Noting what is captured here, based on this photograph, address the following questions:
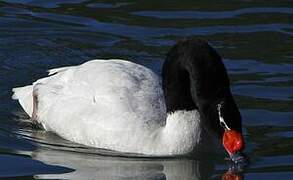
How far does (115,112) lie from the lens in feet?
34.8

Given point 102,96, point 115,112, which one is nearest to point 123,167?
point 115,112

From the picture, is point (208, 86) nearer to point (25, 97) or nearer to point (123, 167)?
point (123, 167)

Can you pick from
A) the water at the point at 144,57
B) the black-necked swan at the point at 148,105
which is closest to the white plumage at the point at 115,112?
the black-necked swan at the point at 148,105

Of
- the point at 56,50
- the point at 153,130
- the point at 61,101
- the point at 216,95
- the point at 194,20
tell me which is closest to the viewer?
the point at 216,95

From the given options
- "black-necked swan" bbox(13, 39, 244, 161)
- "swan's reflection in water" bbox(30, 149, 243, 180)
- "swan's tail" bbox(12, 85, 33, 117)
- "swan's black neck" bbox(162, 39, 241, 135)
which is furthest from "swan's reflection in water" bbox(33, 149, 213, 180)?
"swan's tail" bbox(12, 85, 33, 117)

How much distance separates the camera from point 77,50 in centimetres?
1363

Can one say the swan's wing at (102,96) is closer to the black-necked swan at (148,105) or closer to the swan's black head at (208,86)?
the black-necked swan at (148,105)

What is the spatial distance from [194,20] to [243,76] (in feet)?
7.44

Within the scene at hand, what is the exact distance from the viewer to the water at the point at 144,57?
33.6 ft

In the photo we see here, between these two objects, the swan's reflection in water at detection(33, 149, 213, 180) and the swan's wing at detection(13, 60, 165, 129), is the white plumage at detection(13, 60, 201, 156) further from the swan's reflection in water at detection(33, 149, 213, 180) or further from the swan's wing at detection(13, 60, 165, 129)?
the swan's reflection in water at detection(33, 149, 213, 180)

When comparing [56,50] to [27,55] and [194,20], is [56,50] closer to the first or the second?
[27,55]

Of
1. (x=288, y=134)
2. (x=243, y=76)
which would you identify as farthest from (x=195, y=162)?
(x=243, y=76)

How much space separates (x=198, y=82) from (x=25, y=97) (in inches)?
97.9

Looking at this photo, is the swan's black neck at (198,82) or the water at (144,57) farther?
the water at (144,57)
